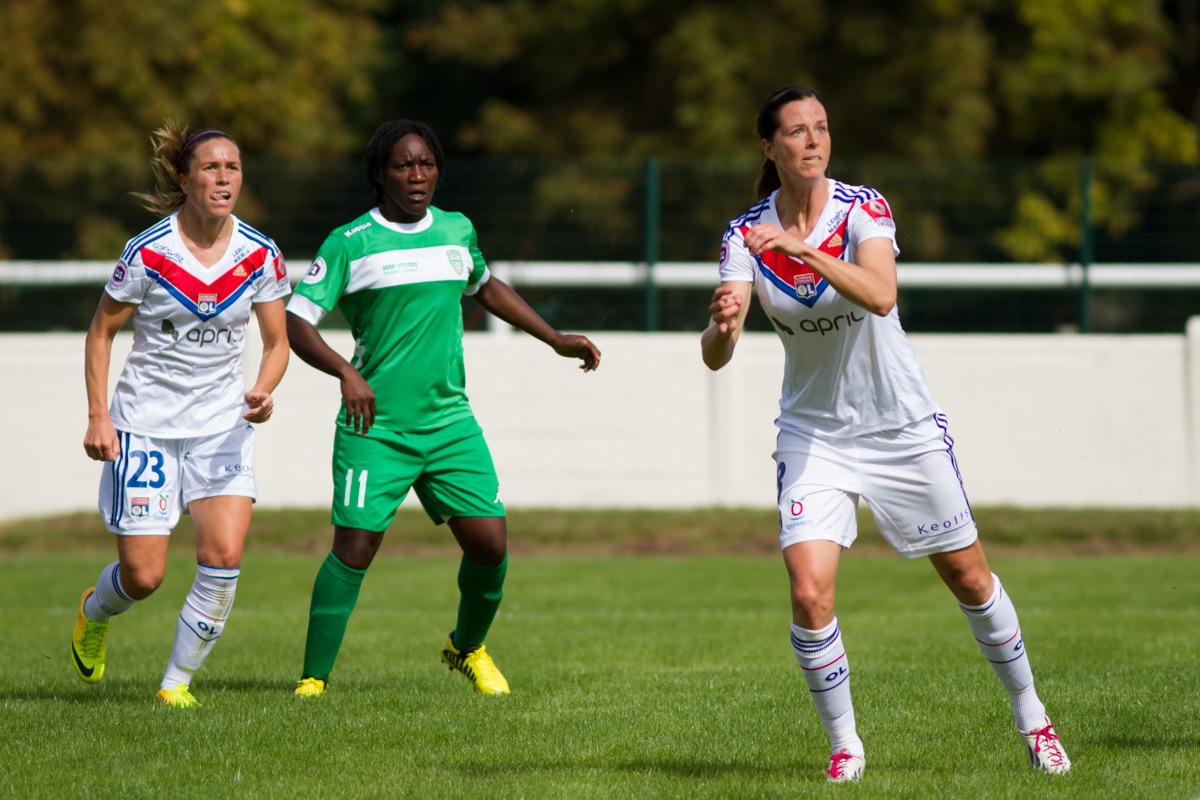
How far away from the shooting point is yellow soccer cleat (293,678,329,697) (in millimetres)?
6559

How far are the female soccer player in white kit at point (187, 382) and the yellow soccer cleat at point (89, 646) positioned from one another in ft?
1.33

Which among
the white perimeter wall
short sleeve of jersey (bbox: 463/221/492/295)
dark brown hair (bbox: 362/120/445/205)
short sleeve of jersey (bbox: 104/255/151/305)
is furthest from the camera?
the white perimeter wall

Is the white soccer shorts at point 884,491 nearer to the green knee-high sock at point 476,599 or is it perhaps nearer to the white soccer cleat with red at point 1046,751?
the white soccer cleat with red at point 1046,751

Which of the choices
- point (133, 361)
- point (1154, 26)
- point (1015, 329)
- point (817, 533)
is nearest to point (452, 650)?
point (133, 361)

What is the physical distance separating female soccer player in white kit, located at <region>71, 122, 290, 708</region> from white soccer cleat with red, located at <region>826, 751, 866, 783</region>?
282 centimetres

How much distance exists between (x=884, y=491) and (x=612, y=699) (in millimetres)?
2043

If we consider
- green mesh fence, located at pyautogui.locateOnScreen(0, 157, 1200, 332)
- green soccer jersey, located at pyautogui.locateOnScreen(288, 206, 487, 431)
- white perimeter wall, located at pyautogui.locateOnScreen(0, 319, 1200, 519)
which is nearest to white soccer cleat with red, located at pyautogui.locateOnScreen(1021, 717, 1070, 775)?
green soccer jersey, located at pyautogui.locateOnScreen(288, 206, 487, 431)

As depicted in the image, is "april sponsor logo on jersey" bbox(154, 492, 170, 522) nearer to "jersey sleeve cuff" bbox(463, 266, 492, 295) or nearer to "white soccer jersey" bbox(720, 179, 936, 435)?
"jersey sleeve cuff" bbox(463, 266, 492, 295)

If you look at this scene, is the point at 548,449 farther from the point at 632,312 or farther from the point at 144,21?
the point at 144,21

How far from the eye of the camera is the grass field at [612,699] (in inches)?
199

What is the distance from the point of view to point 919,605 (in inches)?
416

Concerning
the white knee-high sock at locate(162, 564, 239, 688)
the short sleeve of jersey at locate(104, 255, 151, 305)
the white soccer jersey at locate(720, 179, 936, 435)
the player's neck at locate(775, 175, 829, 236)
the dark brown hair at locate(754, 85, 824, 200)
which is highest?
the dark brown hair at locate(754, 85, 824, 200)

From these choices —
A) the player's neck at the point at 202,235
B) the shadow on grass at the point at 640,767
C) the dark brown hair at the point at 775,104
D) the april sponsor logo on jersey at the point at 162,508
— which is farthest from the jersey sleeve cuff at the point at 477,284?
the shadow on grass at the point at 640,767

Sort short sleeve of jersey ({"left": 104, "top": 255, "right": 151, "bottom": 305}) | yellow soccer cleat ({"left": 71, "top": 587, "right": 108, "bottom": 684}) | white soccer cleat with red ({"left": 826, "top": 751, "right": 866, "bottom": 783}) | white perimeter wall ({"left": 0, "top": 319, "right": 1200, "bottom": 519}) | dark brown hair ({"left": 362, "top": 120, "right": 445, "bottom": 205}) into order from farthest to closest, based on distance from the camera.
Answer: white perimeter wall ({"left": 0, "top": 319, "right": 1200, "bottom": 519}), yellow soccer cleat ({"left": 71, "top": 587, "right": 108, "bottom": 684}), dark brown hair ({"left": 362, "top": 120, "right": 445, "bottom": 205}), short sleeve of jersey ({"left": 104, "top": 255, "right": 151, "bottom": 305}), white soccer cleat with red ({"left": 826, "top": 751, "right": 866, "bottom": 783})
